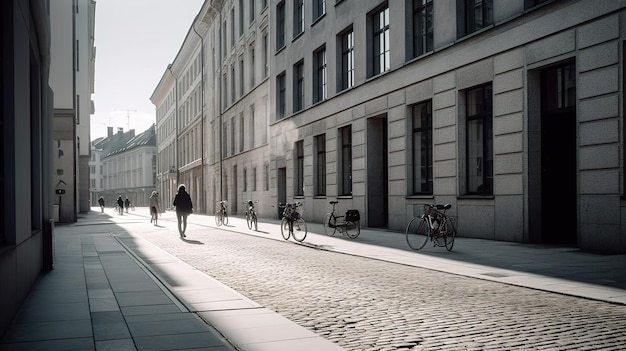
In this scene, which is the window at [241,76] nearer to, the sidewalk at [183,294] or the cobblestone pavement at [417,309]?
the sidewalk at [183,294]

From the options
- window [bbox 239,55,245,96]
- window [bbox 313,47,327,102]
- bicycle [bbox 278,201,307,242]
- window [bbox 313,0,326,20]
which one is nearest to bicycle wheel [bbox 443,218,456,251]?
bicycle [bbox 278,201,307,242]

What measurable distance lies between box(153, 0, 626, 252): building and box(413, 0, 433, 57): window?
0.18 ft

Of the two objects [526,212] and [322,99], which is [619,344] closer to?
[526,212]

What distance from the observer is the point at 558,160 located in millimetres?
14383

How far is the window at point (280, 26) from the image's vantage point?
32.8 metres

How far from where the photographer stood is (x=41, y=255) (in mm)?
10117

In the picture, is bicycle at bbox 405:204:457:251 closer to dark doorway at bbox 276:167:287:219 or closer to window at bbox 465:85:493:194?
window at bbox 465:85:493:194

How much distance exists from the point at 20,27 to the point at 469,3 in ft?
43.0

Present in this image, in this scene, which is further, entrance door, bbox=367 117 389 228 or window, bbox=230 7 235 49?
window, bbox=230 7 235 49

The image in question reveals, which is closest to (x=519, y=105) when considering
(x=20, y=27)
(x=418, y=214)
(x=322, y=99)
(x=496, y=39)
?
(x=496, y=39)

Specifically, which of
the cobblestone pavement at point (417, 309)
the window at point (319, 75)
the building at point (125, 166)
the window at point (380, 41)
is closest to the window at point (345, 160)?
the window at point (319, 75)

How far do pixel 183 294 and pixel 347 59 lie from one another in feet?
58.3

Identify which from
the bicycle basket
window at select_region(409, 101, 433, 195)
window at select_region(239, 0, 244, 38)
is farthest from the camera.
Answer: window at select_region(239, 0, 244, 38)

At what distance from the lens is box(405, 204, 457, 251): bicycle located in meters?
13.5
